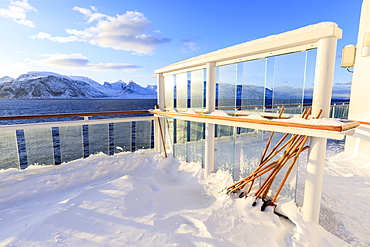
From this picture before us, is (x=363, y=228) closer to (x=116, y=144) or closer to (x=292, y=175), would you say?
(x=292, y=175)

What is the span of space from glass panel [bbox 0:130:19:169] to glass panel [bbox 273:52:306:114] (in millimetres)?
5492

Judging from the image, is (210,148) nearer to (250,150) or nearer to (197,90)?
(250,150)

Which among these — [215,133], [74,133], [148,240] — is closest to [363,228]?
[215,133]

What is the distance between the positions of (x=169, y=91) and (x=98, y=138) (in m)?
2.41

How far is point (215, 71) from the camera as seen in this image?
3836 millimetres

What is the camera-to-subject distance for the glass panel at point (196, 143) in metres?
4.51

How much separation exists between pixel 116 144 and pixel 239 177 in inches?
138

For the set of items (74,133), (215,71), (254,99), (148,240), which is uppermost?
(215,71)

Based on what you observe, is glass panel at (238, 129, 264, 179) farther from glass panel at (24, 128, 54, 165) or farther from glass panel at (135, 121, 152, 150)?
glass panel at (24, 128, 54, 165)

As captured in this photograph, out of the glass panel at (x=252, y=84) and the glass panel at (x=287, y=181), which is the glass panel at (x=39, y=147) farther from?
the glass panel at (x=287, y=181)

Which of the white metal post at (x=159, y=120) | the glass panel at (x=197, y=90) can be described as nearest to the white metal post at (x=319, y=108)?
the glass panel at (x=197, y=90)

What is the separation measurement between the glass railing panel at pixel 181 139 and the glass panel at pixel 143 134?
3.48ft

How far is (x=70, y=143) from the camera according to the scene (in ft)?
15.5

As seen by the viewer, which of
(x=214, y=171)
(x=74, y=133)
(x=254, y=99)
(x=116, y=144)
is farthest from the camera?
(x=116, y=144)
